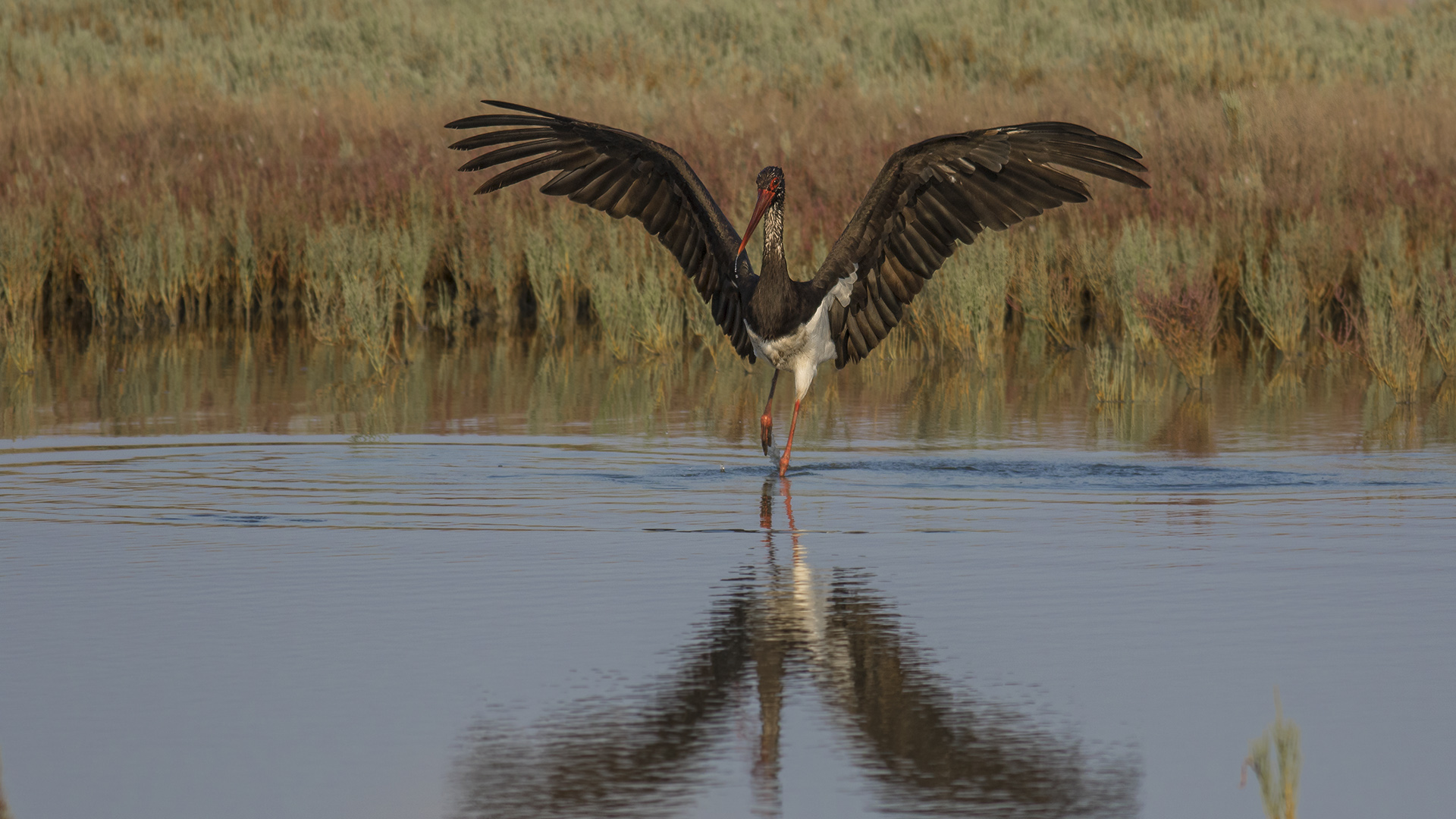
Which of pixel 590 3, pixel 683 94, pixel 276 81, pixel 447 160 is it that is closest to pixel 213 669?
pixel 447 160

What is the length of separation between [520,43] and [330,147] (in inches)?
751

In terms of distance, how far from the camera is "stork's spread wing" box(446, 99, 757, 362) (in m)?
11.2

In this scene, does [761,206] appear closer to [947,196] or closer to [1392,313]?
[947,196]

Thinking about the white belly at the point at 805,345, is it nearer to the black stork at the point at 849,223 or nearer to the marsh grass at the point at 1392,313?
the black stork at the point at 849,223

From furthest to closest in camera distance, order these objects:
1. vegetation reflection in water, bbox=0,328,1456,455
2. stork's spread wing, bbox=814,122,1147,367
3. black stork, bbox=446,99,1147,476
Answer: vegetation reflection in water, bbox=0,328,1456,455 < black stork, bbox=446,99,1147,476 < stork's spread wing, bbox=814,122,1147,367

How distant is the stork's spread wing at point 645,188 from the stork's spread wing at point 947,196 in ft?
1.94

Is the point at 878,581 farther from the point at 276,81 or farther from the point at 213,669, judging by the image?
the point at 276,81

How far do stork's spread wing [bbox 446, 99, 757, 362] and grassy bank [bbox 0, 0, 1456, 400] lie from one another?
137 inches

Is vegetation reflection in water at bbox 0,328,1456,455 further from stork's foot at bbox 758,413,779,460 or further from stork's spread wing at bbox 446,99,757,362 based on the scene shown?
stork's spread wing at bbox 446,99,757,362

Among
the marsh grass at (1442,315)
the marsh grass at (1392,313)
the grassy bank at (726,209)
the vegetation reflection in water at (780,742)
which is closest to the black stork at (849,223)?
the grassy bank at (726,209)

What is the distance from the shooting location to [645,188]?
38.0 ft

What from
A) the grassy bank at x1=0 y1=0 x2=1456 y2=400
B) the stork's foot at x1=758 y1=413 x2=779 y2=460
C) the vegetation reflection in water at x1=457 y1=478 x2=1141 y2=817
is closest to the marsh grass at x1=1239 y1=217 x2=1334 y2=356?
the grassy bank at x1=0 y1=0 x2=1456 y2=400

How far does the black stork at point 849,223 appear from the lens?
10.6 m

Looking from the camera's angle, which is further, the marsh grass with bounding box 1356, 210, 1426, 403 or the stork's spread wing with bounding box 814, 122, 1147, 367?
the marsh grass with bounding box 1356, 210, 1426, 403
